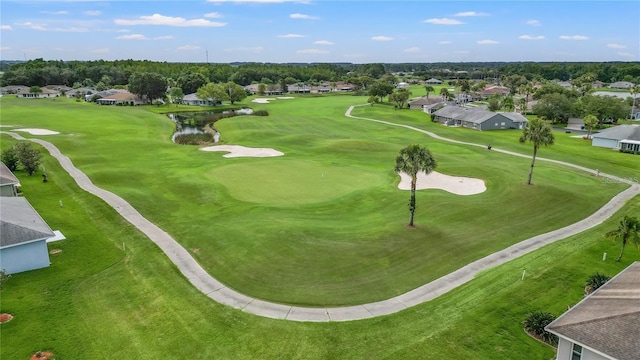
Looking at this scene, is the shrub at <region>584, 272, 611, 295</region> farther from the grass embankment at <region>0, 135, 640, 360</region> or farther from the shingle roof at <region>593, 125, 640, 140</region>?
the shingle roof at <region>593, 125, 640, 140</region>

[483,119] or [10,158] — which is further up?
[483,119]

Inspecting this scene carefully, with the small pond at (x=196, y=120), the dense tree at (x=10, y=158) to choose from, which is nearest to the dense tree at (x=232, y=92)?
the small pond at (x=196, y=120)

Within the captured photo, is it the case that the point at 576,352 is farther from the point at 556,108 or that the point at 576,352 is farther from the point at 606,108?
the point at 556,108

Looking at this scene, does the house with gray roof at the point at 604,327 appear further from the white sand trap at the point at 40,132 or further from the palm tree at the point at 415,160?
the white sand trap at the point at 40,132

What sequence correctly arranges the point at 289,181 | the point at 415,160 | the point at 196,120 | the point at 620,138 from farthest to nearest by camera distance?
the point at 196,120 < the point at 620,138 < the point at 289,181 < the point at 415,160

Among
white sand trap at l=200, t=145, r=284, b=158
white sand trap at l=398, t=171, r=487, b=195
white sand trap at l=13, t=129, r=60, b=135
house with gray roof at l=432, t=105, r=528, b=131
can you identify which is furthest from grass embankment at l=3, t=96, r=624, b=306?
house with gray roof at l=432, t=105, r=528, b=131

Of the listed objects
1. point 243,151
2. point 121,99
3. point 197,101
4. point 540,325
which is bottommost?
point 540,325

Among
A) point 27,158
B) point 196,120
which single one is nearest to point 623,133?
point 27,158
